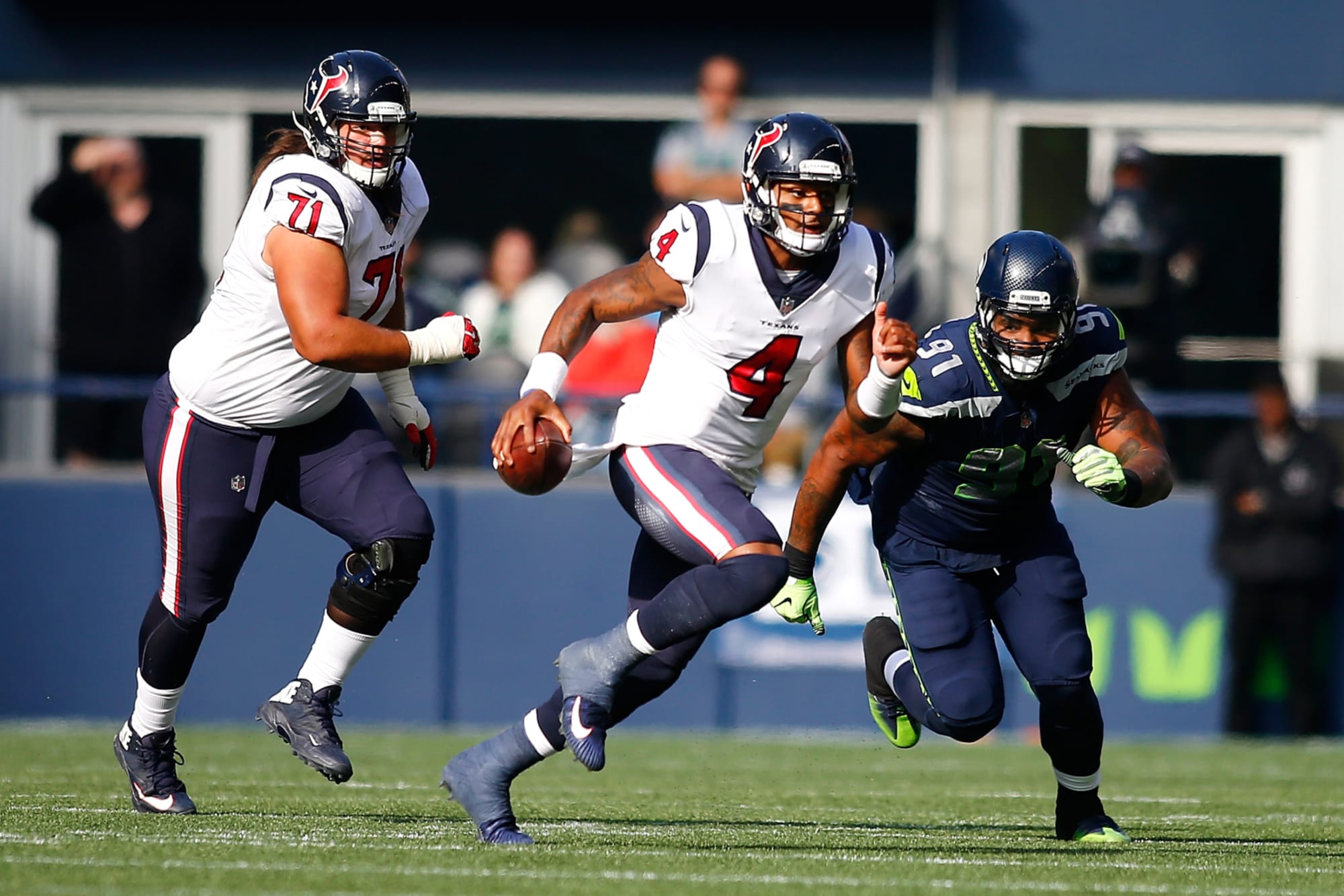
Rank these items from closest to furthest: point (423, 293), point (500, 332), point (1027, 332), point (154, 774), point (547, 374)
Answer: point (547, 374) < point (1027, 332) < point (154, 774) < point (500, 332) < point (423, 293)

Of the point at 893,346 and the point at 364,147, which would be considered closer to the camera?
the point at 893,346

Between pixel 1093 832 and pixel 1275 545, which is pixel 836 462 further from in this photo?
pixel 1275 545

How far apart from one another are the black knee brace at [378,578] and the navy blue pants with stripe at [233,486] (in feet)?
0.17

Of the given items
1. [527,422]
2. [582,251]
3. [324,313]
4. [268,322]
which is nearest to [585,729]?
[527,422]

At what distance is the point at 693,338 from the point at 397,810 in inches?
66.3

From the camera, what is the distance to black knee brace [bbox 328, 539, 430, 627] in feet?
17.6

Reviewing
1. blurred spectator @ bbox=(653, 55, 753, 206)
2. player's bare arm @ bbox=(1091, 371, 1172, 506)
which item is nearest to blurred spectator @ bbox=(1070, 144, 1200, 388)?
blurred spectator @ bbox=(653, 55, 753, 206)

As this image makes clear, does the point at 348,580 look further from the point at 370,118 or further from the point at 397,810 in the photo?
the point at 370,118

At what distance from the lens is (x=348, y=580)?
5477 millimetres

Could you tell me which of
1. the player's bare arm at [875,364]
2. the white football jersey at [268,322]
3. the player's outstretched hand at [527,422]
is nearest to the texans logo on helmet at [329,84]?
the white football jersey at [268,322]

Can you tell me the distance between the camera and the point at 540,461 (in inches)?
193

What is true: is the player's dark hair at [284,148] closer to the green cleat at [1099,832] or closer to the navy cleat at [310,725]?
the navy cleat at [310,725]

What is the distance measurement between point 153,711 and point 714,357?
1850 mm

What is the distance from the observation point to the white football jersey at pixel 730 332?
5273 mm
